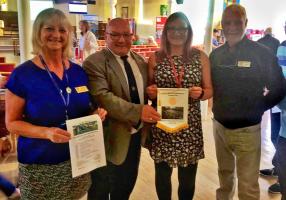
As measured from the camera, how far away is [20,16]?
412cm

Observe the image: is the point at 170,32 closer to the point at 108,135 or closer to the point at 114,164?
the point at 108,135

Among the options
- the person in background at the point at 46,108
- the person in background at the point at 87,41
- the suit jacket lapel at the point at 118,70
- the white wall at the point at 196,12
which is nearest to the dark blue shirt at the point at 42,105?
the person in background at the point at 46,108

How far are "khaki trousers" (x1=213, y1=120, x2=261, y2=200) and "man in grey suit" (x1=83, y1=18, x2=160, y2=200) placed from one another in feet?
2.24

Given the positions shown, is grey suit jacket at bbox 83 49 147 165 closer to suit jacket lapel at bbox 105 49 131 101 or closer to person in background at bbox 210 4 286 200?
suit jacket lapel at bbox 105 49 131 101

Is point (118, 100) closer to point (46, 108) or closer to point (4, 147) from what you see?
point (46, 108)

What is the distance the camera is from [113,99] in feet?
6.31

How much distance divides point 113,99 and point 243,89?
3.11 feet

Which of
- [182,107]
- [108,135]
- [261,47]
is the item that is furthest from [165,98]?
[261,47]

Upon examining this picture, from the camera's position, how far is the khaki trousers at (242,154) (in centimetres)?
228

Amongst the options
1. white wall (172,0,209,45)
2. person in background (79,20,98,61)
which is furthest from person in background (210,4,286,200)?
white wall (172,0,209,45)

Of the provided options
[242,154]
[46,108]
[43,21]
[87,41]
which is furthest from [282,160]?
[87,41]

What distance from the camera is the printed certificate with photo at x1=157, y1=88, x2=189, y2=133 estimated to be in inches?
79.0

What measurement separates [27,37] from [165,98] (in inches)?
115

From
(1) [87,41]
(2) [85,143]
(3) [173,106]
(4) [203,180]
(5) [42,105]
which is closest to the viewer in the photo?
(5) [42,105]
